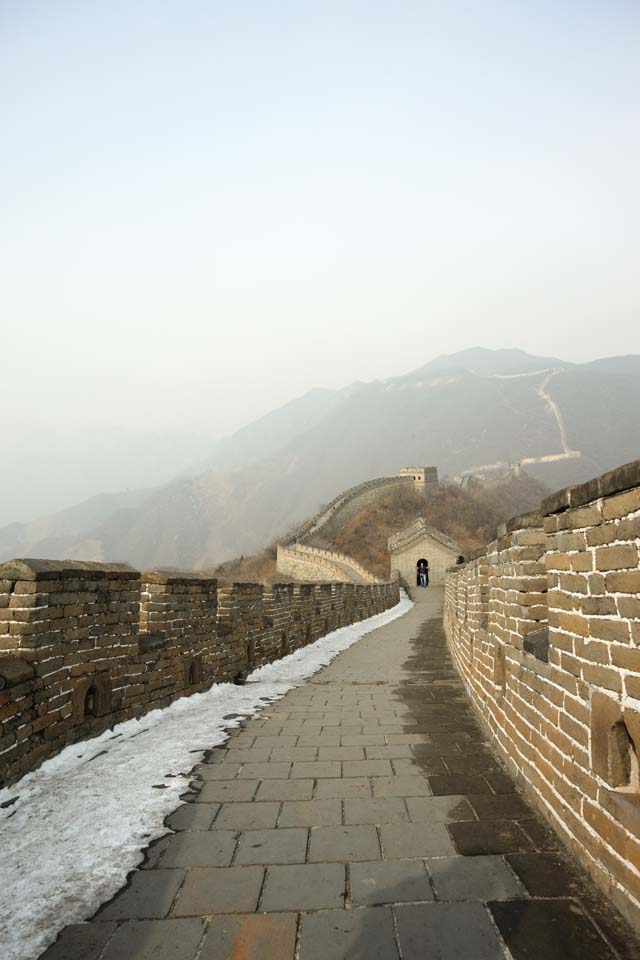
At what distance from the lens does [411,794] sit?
428cm

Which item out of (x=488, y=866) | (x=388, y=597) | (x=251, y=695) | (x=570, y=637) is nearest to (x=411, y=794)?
(x=488, y=866)

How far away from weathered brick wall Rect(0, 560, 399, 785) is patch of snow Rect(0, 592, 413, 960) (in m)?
0.22

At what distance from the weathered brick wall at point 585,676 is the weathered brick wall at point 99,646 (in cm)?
347

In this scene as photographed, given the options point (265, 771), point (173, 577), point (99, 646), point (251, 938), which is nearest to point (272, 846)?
point (251, 938)

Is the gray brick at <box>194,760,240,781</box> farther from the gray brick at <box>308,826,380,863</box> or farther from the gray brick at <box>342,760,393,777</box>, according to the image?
the gray brick at <box>308,826,380,863</box>

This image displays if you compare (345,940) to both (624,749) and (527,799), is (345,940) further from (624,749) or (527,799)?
(527,799)

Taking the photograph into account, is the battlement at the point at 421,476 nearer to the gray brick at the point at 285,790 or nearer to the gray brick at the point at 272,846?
the gray brick at the point at 285,790

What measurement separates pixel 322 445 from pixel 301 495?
3647 cm

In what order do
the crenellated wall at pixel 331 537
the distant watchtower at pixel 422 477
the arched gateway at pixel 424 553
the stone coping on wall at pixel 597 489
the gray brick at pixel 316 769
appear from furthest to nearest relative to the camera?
the distant watchtower at pixel 422 477 < the arched gateway at pixel 424 553 < the crenellated wall at pixel 331 537 < the gray brick at pixel 316 769 < the stone coping on wall at pixel 597 489

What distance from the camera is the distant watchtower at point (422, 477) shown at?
7131 cm

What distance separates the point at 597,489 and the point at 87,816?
352 cm

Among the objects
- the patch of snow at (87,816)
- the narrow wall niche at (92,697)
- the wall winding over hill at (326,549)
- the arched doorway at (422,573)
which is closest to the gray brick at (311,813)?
the patch of snow at (87,816)

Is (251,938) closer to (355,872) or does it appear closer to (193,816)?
(355,872)

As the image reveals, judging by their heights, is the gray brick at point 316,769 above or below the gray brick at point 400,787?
below
